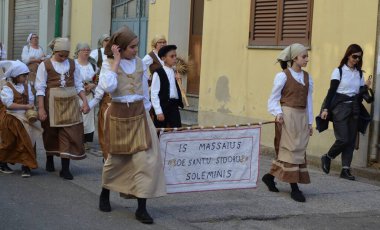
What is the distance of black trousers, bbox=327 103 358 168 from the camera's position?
9211mm

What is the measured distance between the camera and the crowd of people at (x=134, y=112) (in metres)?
6.56

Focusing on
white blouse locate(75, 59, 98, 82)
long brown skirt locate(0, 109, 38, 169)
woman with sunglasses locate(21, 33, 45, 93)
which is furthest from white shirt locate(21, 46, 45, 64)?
long brown skirt locate(0, 109, 38, 169)

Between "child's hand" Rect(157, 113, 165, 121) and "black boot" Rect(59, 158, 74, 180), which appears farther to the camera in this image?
"black boot" Rect(59, 158, 74, 180)

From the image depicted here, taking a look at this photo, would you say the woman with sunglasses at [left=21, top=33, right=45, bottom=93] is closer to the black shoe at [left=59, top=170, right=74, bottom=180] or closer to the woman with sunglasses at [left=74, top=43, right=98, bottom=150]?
the woman with sunglasses at [left=74, top=43, right=98, bottom=150]

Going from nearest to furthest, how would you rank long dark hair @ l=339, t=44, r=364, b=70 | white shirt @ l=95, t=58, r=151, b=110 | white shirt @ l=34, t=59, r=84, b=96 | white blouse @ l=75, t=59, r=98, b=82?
white shirt @ l=95, t=58, r=151, b=110
white shirt @ l=34, t=59, r=84, b=96
long dark hair @ l=339, t=44, r=364, b=70
white blouse @ l=75, t=59, r=98, b=82

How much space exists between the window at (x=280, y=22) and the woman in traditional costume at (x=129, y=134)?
15.4ft

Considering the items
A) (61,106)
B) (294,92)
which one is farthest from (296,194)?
(61,106)

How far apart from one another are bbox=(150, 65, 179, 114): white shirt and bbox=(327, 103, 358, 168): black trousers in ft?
7.76

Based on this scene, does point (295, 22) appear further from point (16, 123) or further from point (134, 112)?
point (134, 112)

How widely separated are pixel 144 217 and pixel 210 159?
1.15 meters

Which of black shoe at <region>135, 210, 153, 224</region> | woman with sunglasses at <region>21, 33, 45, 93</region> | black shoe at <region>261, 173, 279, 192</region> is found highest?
woman with sunglasses at <region>21, 33, 45, 93</region>

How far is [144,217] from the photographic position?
652 cm

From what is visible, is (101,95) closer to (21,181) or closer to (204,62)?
(21,181)

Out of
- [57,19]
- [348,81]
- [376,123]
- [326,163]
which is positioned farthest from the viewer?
[57,19]
